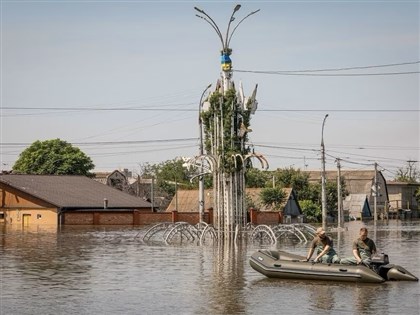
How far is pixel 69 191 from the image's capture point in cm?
8188

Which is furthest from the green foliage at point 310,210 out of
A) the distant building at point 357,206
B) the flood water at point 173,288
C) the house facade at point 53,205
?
the flood water at point 173,288

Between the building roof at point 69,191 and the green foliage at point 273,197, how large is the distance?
12.7 metres

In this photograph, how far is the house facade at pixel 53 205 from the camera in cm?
7506

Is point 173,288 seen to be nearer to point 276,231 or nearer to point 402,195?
point 276,231

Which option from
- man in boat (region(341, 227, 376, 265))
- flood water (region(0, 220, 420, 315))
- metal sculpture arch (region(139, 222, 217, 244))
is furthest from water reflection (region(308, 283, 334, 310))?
metal sculpture arch (region(139, 222, 217, 244))

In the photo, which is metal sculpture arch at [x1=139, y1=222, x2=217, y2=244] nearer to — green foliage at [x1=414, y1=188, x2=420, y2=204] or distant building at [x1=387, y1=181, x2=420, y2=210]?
distant building at [x1=387, y1=181, x2=420, y2=210]

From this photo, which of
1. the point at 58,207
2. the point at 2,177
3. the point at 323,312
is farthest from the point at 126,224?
the point at 323,312

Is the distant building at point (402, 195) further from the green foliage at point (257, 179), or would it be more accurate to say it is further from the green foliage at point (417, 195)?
the green foliage at point (257, 179)

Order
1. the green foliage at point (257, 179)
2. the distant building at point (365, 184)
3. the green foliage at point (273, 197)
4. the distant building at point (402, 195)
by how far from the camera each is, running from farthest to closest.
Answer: the distant building at point (402, 195)
the distant building at point (365, 184)
the green foliage at point (257, 179)
the green foliage at point (273, 197)

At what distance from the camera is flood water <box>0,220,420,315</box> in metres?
21.3

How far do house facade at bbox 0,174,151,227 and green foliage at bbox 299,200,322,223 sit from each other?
20.4 m

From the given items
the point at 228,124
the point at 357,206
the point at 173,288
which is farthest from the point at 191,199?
the point at 173,288

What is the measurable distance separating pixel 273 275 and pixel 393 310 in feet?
21.1

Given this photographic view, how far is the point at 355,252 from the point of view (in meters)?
25.9
